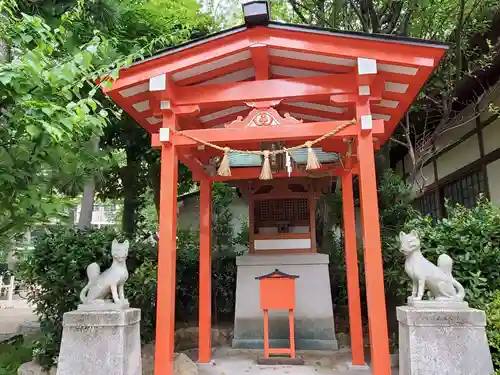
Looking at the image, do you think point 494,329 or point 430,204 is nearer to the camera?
point 494,329

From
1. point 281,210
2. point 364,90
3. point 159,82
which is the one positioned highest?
point 159,82

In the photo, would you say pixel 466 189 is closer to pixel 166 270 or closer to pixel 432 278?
pixel 432 278

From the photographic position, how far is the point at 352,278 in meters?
6.32

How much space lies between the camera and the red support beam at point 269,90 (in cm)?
478

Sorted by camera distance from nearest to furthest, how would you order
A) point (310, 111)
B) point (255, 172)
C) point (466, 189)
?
point (310, 111)
point (255, 172)
point (466, 189)

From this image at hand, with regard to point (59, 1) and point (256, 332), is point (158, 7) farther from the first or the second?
point (256, 332)

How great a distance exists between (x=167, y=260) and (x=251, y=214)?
3.05m

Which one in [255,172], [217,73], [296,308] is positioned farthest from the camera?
[296,308]

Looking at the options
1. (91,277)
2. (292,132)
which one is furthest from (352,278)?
(91,277)

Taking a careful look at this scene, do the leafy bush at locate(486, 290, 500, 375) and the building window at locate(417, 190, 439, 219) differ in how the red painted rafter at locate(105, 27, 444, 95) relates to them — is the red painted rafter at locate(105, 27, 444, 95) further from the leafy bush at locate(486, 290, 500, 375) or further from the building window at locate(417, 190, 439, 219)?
the building window at locate(417, 190, 439, 219)

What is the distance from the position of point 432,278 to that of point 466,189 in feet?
17.9

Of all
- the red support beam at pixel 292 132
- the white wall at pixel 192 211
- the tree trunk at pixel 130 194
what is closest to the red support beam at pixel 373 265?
the red support beam at pixel 292 132

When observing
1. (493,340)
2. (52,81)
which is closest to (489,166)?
(493,340)

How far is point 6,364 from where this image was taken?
6.74m
